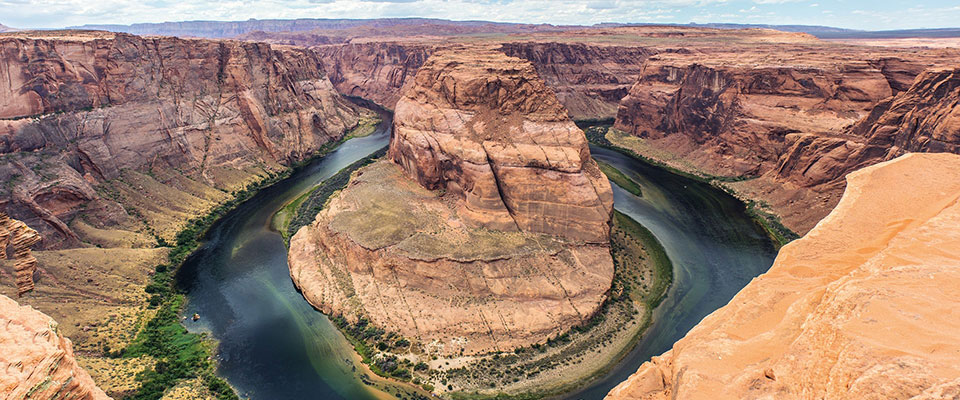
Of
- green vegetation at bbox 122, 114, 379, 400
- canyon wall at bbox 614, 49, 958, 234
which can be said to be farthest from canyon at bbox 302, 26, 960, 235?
green vegetation at bbox 122, 114, 379, 400

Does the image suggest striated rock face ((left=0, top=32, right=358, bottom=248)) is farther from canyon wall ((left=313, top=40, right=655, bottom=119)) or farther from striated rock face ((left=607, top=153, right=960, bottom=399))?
canyon wall ((left=313, top=40, right=655, bottom=119))

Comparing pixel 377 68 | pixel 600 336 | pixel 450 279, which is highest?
pixel 377 68

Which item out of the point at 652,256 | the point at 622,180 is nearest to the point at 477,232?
the point at 652,256

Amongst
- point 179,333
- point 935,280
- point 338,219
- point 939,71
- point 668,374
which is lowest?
point 179,333

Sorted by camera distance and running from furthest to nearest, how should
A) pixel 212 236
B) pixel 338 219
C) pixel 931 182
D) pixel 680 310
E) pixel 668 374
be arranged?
pixel 212 236 → pixel 338 219 → pixel 680 310 → pixel 931 182 → pixel 668 374

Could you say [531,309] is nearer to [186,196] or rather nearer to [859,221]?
[859,221]

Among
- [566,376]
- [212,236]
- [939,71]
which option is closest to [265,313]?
[212,236]

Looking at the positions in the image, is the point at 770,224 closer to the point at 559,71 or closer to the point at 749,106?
the point at 749,106
